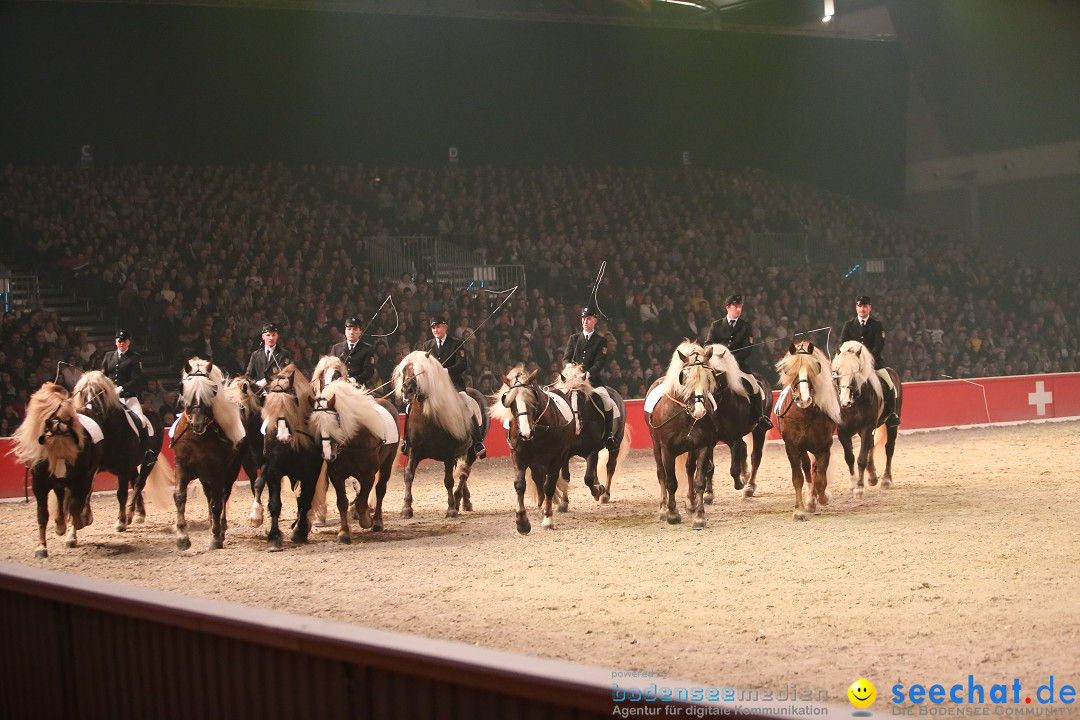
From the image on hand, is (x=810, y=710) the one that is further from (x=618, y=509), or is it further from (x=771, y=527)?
(x=618, y=509)

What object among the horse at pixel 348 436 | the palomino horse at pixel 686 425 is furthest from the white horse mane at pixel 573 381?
the horse at pixel 348 436

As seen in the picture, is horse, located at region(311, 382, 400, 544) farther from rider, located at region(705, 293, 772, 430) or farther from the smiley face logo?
the smiley face logo

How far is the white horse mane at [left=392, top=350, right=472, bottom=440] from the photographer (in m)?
11.5

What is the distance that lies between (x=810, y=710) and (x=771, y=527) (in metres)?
8.38

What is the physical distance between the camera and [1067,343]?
88.5 feet

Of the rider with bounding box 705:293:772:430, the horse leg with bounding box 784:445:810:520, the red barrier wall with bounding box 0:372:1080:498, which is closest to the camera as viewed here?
the horse leg with bounding box 784:445:810:520

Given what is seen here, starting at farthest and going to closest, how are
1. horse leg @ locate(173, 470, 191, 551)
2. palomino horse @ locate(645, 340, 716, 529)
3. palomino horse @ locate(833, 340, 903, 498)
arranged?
palomino horse @ locate(833, 340, 903, 498), palomino horse @ locate(645, 340, 716, 529), horse leg @ locate(173, 470, 191, 551)

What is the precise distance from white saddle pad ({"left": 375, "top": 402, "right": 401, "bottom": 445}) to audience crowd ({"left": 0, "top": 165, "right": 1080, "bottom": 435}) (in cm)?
803

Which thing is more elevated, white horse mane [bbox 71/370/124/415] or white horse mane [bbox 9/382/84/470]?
white horse mane [bbox 71/370/124/415]

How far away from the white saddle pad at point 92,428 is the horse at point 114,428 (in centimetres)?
14

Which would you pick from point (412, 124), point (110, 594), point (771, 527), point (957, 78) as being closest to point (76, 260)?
point (412, 124)

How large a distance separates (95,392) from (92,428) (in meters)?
0.48

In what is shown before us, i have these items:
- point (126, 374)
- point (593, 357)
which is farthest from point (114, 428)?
point (593, 357)

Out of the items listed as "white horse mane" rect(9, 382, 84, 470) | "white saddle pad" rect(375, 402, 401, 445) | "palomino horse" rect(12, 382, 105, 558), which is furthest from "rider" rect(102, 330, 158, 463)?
"white saddle pad" rect(375, 402, 401, 445)
